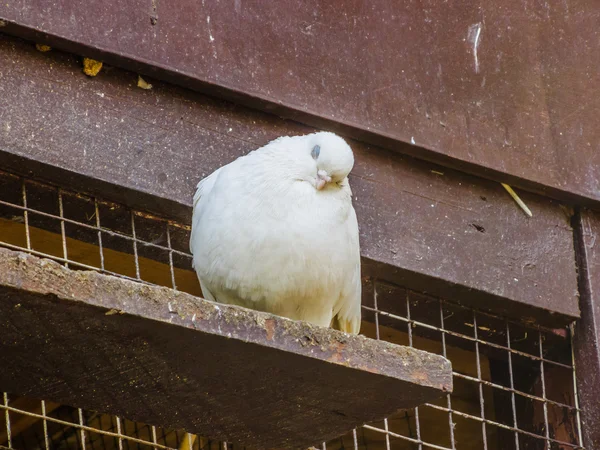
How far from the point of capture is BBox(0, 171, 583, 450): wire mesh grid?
11.5ft

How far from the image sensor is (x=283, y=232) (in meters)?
3.13

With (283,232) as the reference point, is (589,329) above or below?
above

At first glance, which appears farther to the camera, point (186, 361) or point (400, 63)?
point (400, 63)


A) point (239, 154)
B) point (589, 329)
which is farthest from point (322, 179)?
point (589, 329)

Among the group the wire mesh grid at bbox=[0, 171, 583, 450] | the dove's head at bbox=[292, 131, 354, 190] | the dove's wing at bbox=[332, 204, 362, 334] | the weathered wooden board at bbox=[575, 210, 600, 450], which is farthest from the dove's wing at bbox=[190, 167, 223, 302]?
the weathered wooden board at bbox=[575, 210, 600, 450]

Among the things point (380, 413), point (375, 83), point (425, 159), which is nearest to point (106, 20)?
point (375, 83)

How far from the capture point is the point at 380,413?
2799 mm

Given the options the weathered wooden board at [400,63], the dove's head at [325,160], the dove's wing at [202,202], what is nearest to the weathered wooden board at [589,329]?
the weathered wooden board at [400,63]

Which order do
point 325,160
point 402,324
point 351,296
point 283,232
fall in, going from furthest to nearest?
Result: 1. point 402,324
2. point 351,296
3. point 325,160
4. point 283,232

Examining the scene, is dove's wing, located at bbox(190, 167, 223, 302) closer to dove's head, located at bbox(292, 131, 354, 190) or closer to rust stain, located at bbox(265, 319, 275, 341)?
dove's head, located at bbox(292, 131, 354, 190)

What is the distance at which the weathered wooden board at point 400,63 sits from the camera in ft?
11.5

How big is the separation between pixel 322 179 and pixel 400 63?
821 millimetres

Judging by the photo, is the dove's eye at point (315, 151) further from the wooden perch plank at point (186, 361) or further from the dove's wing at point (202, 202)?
the wooden perch plank at point (186, 361)

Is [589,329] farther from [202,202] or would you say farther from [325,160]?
[202,202]
